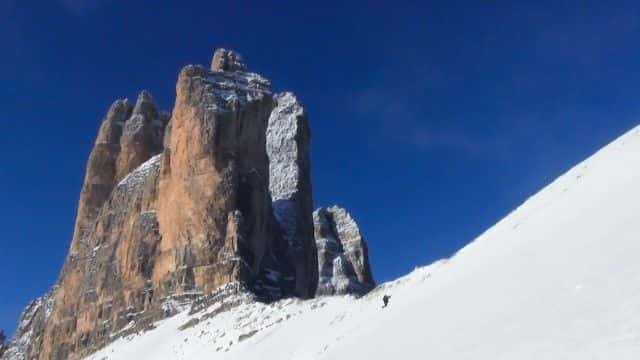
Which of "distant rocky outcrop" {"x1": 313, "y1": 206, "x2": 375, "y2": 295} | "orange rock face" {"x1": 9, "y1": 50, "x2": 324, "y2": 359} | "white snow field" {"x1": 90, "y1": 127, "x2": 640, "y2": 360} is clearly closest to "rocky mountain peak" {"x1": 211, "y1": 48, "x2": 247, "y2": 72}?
"orange rock face" {"x1": 9, "y1": 50, "x2": 324, "y2": 359}

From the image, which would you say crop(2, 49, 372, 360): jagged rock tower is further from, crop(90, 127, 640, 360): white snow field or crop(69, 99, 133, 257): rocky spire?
crop(90, 127, 640, 360): white snow field

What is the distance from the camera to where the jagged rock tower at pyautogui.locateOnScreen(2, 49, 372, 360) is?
70750 millimetres

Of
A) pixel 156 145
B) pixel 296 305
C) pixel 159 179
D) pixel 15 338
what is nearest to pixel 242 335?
pixel 296 305

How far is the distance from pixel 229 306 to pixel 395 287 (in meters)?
30.1

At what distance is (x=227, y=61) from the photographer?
101 meters

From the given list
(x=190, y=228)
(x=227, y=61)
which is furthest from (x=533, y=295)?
(x=227, y=61)

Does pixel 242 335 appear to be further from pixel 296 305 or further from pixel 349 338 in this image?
pixel 349 338

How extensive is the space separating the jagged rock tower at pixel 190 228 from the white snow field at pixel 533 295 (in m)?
36.4

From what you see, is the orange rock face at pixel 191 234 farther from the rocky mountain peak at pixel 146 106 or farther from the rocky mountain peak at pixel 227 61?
the rocky mountain peak at pixel 146 106

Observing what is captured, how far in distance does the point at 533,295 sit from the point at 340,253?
130400 millimetres

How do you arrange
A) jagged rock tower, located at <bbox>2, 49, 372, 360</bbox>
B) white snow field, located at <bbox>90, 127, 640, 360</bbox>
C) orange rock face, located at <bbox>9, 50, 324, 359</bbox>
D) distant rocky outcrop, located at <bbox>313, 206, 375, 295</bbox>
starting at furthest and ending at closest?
Result: distant rocky outcrop, located at <bbox>313, 206, 375, 295</bbox> → jagged rock tower, located at <bbox>2, 49, 372, 360</bbox> → orange rock face, located at <bbox>9, 50, 324, 359</bbox> → white snow field, located at <bbox>90, 127, 640, 360</bbox>

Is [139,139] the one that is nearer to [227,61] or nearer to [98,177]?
[98,177]

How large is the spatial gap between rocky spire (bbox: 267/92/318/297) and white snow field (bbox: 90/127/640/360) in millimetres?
53534

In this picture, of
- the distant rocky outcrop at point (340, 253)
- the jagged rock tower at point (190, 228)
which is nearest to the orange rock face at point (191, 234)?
the jagged rock tower at point (190, 228)
